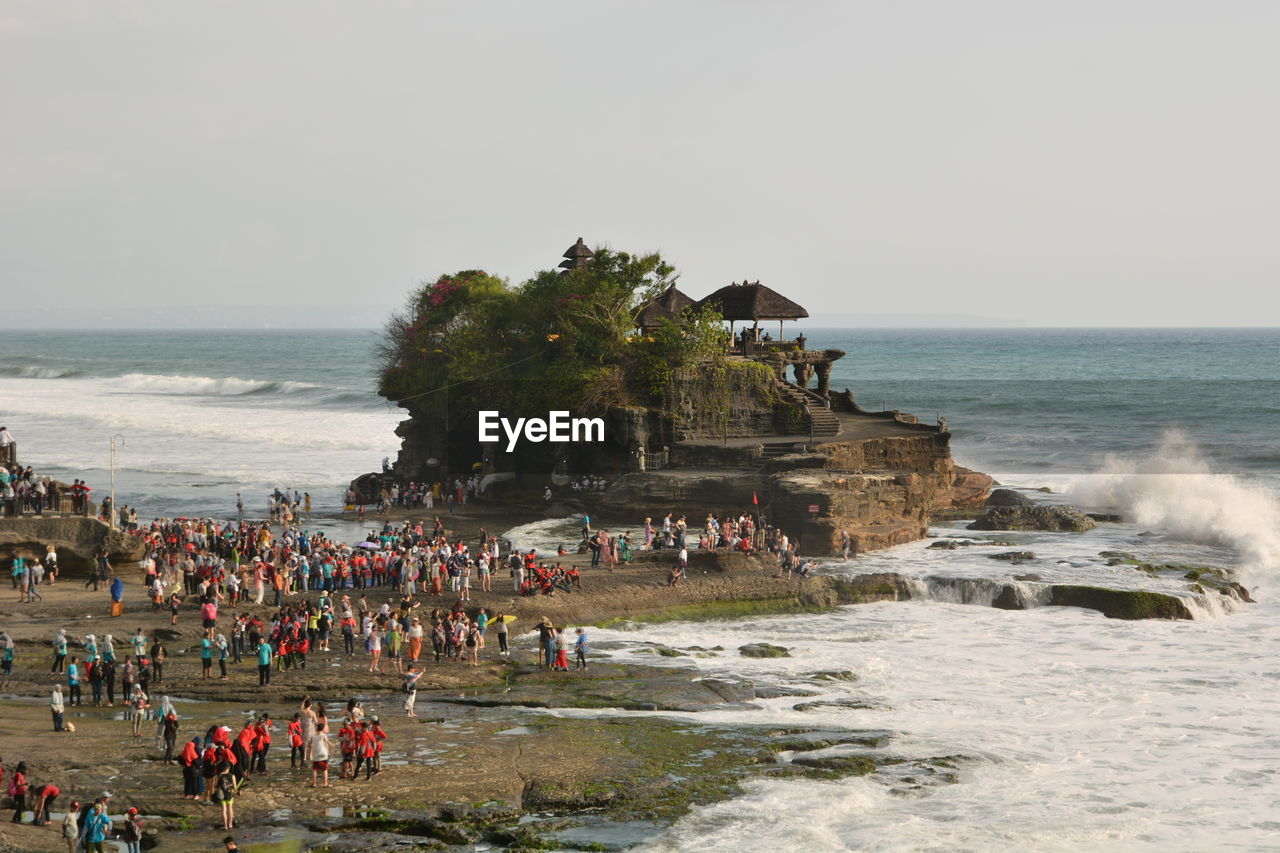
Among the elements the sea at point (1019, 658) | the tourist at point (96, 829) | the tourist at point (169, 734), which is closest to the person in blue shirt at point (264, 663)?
the tourist at point (169, 734)

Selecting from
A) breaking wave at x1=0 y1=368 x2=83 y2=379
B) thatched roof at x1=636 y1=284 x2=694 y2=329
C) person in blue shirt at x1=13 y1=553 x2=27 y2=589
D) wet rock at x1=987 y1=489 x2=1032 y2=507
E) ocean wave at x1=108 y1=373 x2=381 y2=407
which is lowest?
wet rock at x1=987 y1=489 x2=1032 y2=507

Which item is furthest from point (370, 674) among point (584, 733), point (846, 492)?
point (846, 492)

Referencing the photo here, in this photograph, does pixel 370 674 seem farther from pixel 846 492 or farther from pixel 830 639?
pixel 846 492

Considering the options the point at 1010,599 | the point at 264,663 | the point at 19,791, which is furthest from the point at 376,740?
the point at 1010,599

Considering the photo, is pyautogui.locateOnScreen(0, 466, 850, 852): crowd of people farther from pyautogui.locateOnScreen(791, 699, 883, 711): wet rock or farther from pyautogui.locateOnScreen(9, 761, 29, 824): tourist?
pyautogui.locateOnScreen(791, 699, 883, 711): wet rock

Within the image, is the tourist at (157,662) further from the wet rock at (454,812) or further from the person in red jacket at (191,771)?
the wet rock at (454,812)

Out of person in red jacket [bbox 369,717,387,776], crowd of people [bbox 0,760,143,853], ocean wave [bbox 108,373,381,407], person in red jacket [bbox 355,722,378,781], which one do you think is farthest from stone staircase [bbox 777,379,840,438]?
ocean wave [bbox 108,373,381,407]

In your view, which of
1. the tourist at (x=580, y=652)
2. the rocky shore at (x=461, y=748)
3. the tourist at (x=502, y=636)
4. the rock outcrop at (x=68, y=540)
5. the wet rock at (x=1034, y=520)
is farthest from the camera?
the wet rock at (x=1034, y=520)
